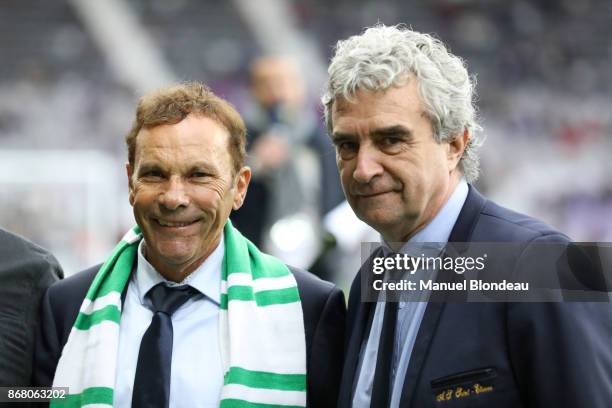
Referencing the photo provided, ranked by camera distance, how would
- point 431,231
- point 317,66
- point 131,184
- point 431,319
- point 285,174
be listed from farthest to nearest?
point 317,66
point 285,174
point 131,184
point 431,231
point 431,319

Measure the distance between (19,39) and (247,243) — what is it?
1478 centimetres

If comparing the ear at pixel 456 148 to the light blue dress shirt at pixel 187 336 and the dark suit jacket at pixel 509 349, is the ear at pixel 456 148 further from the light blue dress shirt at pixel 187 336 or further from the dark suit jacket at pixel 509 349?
the light blue dress shirt at pixel 187 336

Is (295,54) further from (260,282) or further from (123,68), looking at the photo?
(260,282)

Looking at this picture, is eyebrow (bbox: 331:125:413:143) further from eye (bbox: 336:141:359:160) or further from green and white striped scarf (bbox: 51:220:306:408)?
green and white striped scarf (bbox: 51:220:306:408)

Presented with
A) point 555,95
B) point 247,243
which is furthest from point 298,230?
point 555,95

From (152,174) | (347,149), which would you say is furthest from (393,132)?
(152,174)

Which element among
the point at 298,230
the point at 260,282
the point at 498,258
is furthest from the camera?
the point at 298,230

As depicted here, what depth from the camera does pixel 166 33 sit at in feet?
55.5

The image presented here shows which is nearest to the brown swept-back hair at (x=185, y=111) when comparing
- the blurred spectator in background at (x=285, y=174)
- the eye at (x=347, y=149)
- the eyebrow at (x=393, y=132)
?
the eye at (x=347, y=149)

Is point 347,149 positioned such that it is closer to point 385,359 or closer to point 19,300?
point 385,359

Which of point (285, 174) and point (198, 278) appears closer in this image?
point (198, 278)

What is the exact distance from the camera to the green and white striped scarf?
7.72ft

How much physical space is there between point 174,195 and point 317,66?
1434 centimetres

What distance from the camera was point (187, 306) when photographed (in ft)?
8.13
